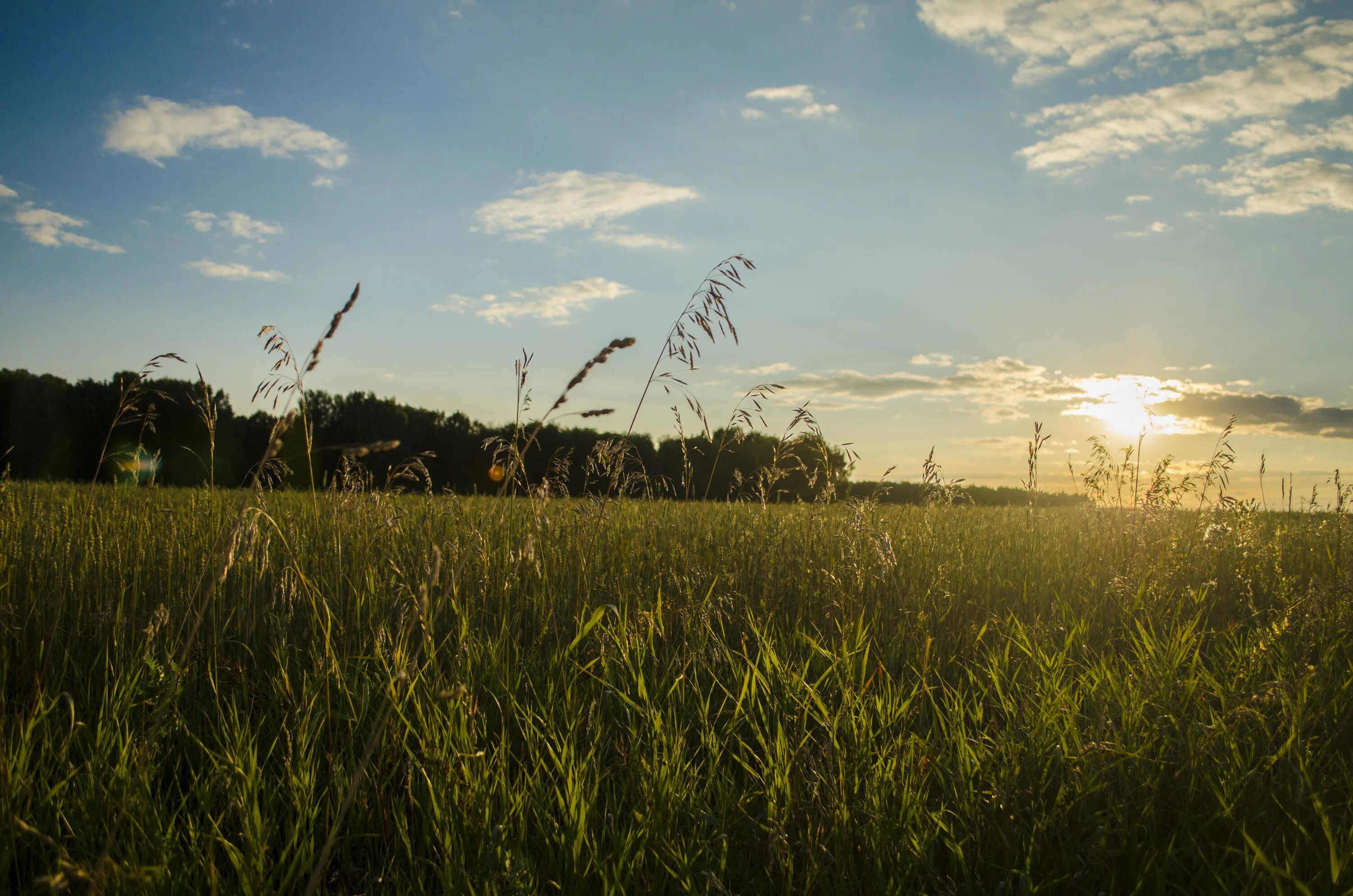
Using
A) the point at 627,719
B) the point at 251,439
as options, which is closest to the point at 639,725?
the point at 627,719

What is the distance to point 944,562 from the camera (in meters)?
4.14

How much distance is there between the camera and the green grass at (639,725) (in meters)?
1.57

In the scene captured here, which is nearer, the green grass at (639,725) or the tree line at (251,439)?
the green grass at (639,725)

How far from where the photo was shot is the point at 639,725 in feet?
7.25

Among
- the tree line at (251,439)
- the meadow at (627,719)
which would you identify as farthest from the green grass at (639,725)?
the tree line at (251,439)

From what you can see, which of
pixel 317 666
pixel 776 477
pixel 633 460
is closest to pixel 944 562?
pixel 776 477

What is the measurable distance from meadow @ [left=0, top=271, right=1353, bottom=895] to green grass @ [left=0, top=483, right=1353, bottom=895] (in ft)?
0.06

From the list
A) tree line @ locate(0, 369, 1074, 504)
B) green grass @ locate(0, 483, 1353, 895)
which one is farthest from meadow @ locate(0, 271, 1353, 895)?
tree line @ locate(0, 369, 1074, 504)

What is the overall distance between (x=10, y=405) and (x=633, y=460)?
118 feet

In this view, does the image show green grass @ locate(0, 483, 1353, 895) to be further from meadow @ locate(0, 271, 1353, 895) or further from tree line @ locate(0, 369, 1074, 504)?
tree line @ locate(0, 369, 1074, 504)

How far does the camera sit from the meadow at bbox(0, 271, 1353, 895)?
1.56 m

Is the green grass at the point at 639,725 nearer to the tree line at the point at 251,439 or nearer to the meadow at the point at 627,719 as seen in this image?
the meadow at the point at 627,719

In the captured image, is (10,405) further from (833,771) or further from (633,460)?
(833,771)

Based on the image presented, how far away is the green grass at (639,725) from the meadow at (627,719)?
0.02 metres
